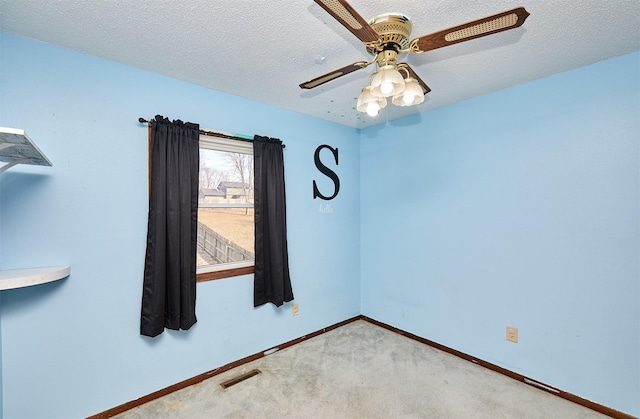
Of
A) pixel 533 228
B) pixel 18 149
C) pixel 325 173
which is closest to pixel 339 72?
pixel 18 149

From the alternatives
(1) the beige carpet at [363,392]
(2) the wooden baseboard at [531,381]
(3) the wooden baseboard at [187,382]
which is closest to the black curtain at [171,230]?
(3) the wooden baseboard at [187,382]

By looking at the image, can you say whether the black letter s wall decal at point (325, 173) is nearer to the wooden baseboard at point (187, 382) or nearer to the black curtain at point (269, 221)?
the black curtain at point (269, 221)

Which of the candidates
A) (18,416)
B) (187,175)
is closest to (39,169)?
(187,175)

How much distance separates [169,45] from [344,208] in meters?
2.29

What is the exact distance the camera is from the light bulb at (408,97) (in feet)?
4.60

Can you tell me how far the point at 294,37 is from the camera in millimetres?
1709

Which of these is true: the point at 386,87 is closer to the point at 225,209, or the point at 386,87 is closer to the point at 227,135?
the point at 227,135

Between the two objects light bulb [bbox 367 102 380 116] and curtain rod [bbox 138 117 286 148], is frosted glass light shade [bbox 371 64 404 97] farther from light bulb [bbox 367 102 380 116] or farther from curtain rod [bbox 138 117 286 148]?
curtain rod [bbox 138 117 286 148]

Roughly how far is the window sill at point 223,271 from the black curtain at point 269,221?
0.09m

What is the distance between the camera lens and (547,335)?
2.23 m

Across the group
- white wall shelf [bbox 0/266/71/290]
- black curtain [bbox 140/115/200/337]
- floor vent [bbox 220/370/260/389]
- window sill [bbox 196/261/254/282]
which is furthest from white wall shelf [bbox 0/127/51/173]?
floor vent [bbox 220/370/260/389]

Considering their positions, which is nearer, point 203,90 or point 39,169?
point 39,169

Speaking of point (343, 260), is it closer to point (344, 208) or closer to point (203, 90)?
point (344, 208)

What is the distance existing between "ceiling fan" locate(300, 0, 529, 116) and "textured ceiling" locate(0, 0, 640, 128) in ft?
0.51
